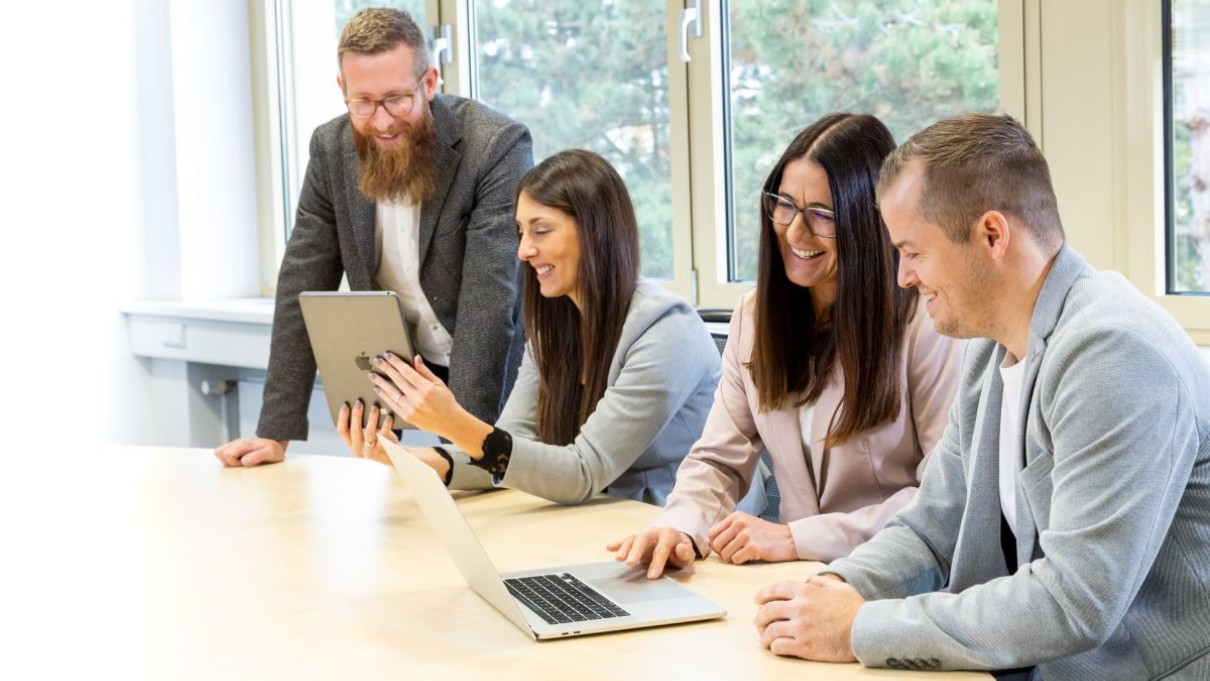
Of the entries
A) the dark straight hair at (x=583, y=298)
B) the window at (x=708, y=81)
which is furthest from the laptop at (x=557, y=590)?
the window at (x=708, y=81)

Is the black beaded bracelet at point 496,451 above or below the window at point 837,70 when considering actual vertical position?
below

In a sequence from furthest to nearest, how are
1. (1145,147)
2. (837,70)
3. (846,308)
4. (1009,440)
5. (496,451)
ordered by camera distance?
(837,70) < (1145,147) < (496,451) < (846,308) < (1009,440)

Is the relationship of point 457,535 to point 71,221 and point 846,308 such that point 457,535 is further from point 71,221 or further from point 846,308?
point 71,221

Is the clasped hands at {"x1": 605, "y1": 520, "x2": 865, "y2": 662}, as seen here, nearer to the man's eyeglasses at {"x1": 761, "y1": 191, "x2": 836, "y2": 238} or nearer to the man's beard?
the man's eyeglasses at {"x1": 761, "y1": 191, "x2": 836, "y2": 238}

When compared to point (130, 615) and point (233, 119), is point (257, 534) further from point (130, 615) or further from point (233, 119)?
point (233, 119)

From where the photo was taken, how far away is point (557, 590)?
1.74 m

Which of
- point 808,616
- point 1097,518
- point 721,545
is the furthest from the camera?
point 721,545

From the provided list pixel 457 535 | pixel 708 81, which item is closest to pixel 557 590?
pixel 457 535

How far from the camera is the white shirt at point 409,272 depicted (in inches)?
118

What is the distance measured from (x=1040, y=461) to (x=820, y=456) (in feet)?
2.18

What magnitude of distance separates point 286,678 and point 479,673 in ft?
0.70

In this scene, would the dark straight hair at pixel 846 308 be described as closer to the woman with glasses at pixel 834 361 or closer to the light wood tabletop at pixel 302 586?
the woman with glasses at pixel 834 361

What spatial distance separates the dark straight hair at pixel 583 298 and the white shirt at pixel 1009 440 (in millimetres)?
932

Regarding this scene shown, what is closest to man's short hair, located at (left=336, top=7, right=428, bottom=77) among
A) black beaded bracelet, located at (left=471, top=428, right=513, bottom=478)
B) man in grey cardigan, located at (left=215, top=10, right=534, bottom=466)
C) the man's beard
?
man in grey cardigan, located at (left=215, top=10, right=534, bottom=466)
